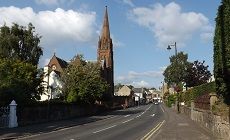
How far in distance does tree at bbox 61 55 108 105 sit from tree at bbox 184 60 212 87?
66.1ft

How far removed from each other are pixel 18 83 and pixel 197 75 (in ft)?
136

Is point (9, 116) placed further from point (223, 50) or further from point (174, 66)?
point (174, 66)

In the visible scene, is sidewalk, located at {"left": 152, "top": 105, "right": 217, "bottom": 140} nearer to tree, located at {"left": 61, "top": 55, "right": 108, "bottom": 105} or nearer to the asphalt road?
the asphalt road

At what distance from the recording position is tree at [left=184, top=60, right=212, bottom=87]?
74.2 metres

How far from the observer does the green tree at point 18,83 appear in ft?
120

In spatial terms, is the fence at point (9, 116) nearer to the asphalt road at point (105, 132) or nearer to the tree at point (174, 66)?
the asphalt road at point (105, 132)

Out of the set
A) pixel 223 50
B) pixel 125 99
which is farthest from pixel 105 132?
pixel 125 99

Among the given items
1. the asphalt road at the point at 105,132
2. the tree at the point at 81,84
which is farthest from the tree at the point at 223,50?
the tree at the point at 81,84

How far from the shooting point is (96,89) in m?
58.4

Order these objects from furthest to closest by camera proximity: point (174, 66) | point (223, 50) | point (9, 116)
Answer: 1. point (174, 66)
2. point (9, 116)
3. point (223, 50)

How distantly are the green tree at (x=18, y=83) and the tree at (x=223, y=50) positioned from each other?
1883 centimetres

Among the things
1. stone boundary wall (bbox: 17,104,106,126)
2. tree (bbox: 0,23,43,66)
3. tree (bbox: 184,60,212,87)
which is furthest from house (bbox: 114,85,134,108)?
stone boundary wall (bbox: 17,104,106,126)

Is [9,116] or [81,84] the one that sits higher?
[81,84]

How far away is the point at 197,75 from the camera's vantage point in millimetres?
75500
